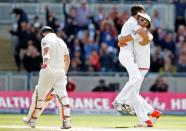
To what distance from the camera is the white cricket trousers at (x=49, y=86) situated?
19.3m

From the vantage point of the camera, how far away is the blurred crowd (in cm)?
3262

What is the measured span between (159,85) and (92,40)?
11.9ft

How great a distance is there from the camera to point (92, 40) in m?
33.1

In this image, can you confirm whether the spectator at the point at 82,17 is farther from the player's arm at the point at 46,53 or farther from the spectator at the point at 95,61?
the player's arm at the point at 46,53

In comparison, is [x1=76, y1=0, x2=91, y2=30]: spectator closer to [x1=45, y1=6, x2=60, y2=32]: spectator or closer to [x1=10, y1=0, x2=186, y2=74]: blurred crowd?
[x1=10, y1=0, x2=186, y2=74]: blurred crowd

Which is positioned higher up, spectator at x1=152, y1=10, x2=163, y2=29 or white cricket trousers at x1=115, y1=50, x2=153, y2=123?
spectator at x1=152, y1=10, x2=163, y2=29

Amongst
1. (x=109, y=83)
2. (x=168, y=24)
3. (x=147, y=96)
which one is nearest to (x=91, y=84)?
(x=109, y=83)

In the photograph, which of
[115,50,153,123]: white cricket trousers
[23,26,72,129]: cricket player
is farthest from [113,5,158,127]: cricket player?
[23,26,72,129]: cricket player

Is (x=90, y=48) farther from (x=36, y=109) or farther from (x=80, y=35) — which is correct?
(x=36, y=109)

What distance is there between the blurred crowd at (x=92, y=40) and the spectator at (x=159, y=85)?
3.99ft

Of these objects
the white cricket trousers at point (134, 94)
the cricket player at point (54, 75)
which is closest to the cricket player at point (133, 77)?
the white cricket trousers at point (134, 94)

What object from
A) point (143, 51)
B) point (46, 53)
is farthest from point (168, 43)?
point (46, 53)

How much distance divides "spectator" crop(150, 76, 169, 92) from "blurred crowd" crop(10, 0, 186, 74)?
47.9 inches

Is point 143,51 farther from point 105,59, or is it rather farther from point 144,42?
point 105,59
